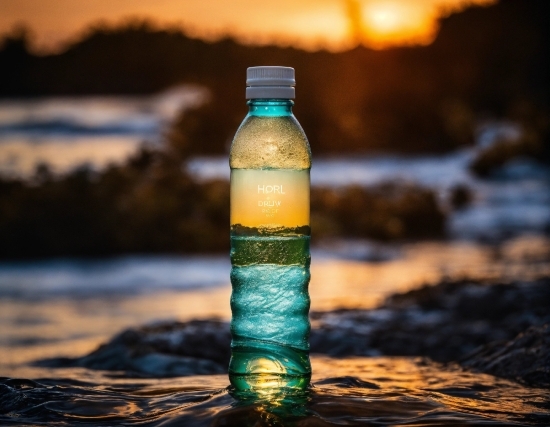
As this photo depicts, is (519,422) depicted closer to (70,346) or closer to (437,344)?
(437,344)

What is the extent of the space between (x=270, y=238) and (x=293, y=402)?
0.52 meters

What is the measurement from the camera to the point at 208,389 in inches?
115

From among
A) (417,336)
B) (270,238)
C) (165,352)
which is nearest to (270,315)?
(270,238)

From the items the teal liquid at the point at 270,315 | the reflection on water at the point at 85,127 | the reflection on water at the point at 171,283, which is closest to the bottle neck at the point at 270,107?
the teal liquid at the point at 270,315

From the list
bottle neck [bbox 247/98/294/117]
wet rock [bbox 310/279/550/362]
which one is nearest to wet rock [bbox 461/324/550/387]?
wet rock [bbox 310/279/550/362]

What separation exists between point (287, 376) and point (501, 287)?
3.20m

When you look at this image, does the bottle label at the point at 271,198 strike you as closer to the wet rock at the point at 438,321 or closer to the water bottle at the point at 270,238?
the water bottle at the point at 270,238

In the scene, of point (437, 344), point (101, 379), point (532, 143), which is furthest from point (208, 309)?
point (532, 143)

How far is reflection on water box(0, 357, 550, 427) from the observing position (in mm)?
2402

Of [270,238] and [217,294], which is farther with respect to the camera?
[217,294]

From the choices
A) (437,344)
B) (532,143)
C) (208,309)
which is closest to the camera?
(437,344)

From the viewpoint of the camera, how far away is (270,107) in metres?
2.75

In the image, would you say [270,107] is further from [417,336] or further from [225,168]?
[225,168]

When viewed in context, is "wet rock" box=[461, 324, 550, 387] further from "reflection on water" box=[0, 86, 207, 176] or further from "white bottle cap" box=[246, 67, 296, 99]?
"reflection on water" box=[0, 86, 207, 176]
